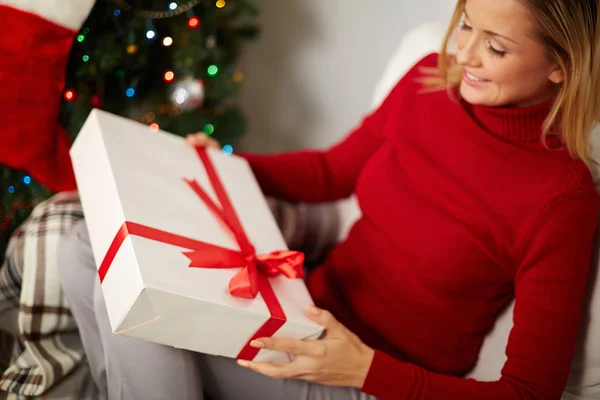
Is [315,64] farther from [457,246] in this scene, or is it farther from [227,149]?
[457,246]

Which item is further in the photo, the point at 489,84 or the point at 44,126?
the point at 44,126

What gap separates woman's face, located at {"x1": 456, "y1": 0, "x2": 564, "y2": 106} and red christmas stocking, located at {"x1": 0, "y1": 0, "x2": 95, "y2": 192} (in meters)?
0.71

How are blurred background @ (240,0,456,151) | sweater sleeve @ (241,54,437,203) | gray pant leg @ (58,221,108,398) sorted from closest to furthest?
gray pant leg @ (58,221,108,398) < sweater sleeve @ (241,54,437,203) < blurred background @ (240,0,456,151)

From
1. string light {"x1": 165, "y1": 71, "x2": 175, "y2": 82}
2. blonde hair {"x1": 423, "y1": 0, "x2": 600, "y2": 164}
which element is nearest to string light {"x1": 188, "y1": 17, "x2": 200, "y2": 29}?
string light {"x1": 165, "y1": 71, "x2": 175, "y2": 82}

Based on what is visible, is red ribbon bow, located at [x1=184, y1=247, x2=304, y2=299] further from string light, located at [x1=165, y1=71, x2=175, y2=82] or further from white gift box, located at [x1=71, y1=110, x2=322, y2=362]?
string light, located at [x1=165, y1=71, x2=175, y2=82]

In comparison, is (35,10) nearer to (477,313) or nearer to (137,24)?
(137,24)

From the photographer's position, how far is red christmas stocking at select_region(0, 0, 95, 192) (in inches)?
40.0

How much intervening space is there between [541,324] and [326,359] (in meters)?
0.31

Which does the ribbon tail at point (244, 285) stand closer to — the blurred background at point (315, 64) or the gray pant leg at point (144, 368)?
the gray pant leg at point (144, 368)

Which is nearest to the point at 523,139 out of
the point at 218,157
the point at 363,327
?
the point at 363,327

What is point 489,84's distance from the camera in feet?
2.82

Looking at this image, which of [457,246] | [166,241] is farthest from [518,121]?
[166,241]

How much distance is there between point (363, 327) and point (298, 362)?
8.9 inches

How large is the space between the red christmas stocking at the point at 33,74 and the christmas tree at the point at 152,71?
7 cm
